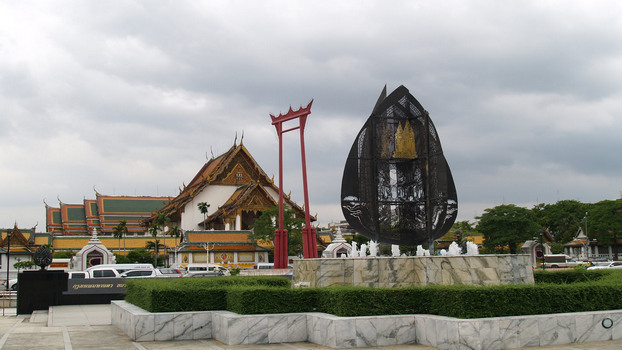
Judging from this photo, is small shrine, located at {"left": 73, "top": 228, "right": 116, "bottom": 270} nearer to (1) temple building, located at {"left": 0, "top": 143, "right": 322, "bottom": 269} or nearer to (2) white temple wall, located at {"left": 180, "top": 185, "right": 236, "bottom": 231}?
(1) temple building, located at {"left": 0, "top": 143, "right": 322, "bottom": 269}

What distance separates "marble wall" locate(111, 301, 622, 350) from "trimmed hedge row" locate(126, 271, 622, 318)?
0.31m

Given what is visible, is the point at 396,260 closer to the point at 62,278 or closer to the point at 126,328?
the point at 126,328

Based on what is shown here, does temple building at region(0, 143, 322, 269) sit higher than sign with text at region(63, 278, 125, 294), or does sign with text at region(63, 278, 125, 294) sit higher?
temple building at region(0, 143, 322, 269)

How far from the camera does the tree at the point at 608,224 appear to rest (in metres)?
59.8

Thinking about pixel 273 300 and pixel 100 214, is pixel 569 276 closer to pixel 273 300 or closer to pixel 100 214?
pixel 273 300

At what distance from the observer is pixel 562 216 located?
81438 mm

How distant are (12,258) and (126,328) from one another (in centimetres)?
4543

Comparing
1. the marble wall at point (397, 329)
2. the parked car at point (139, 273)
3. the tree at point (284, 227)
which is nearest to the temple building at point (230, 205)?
the tree at point (284, 227)

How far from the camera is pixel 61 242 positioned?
5859cm

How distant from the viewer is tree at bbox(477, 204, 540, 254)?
55.6 m

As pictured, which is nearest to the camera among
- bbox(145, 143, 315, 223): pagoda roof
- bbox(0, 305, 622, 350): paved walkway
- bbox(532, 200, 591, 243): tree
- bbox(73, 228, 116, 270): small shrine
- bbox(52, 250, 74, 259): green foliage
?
bbox(0, 305, 622, 350): paved walkway

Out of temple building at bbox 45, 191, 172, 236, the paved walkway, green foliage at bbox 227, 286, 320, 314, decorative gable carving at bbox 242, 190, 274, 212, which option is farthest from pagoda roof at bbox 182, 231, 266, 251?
green foliage at bbox 227, 286, 320, 314

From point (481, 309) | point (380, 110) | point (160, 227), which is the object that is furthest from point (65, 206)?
point (481, 309)

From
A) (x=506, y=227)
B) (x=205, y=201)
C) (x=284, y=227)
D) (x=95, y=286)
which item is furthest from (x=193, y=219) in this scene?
(x=95, y=286)
